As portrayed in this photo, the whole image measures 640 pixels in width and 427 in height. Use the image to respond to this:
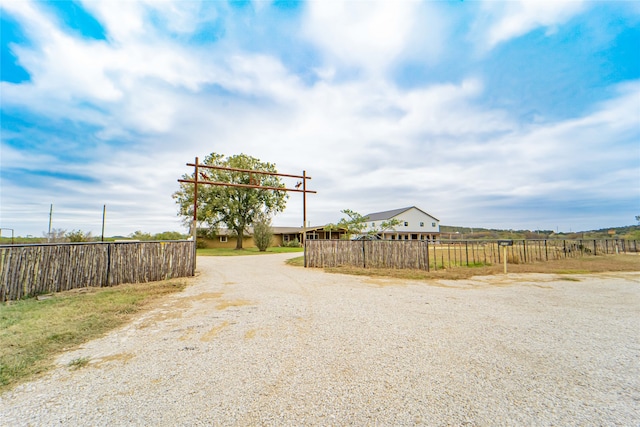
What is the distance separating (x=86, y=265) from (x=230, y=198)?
2360 centimetres

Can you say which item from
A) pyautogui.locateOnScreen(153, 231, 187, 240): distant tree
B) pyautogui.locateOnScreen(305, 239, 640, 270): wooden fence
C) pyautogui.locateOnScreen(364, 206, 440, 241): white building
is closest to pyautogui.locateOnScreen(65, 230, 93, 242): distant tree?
pyautogui.locateOnScreen(153, 231, 187, 240): distant tree

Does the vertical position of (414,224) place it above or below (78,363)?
above

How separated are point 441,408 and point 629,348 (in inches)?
146

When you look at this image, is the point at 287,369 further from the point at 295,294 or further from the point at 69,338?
the point at 295,294

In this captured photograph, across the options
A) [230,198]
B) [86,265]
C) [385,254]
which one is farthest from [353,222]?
[230,198]

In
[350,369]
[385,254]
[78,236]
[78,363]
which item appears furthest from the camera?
[78,236]

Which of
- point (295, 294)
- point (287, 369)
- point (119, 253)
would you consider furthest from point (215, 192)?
point (287, 369)

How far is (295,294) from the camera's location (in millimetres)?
7648

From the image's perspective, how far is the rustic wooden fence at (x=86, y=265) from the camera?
7.07m

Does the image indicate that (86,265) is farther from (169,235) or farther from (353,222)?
(169,235)

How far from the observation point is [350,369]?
3266mm

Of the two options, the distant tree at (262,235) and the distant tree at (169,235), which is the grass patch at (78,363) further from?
the distant tree at (169,235)

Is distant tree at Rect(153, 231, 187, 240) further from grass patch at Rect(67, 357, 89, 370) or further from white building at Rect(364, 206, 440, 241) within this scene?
grass patch at Rect(67, 357, 89, 370)

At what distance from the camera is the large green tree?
3062cm
